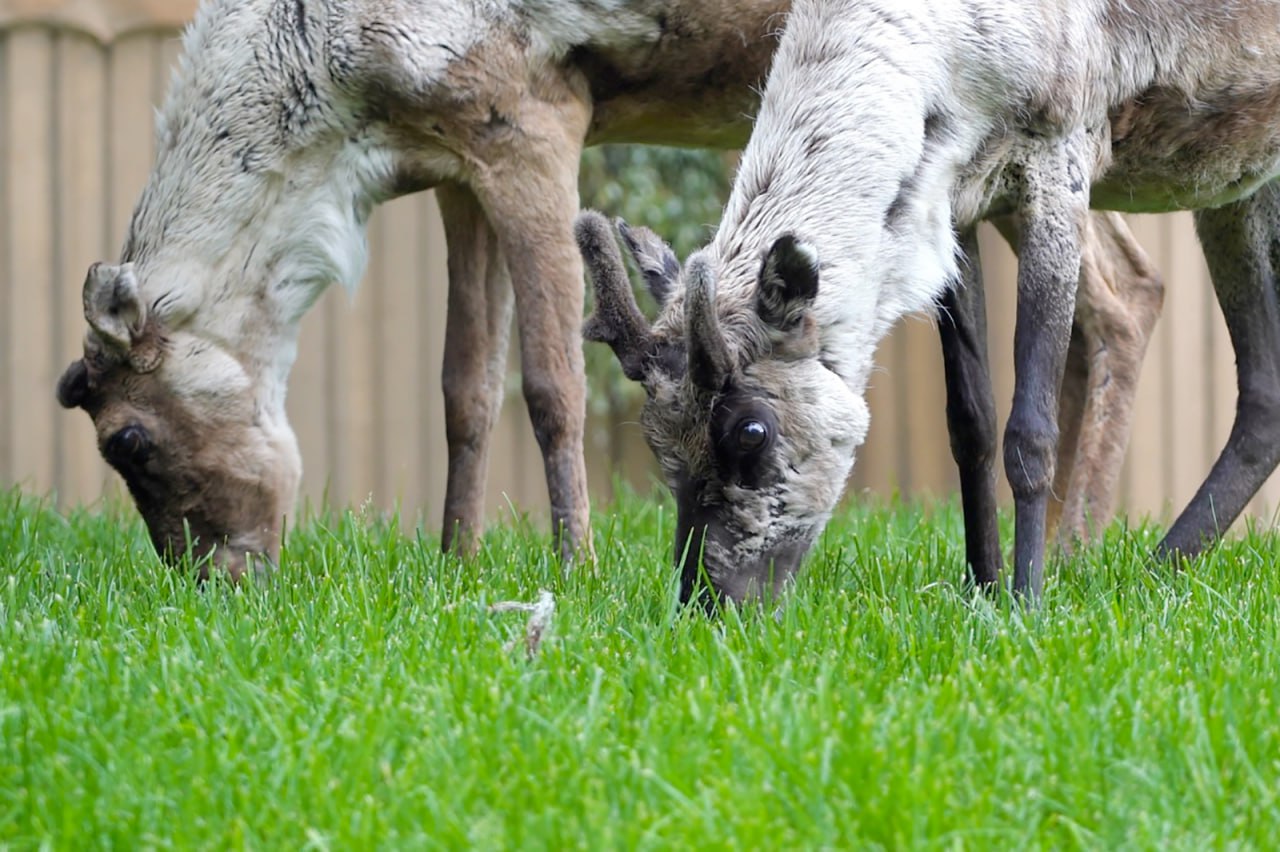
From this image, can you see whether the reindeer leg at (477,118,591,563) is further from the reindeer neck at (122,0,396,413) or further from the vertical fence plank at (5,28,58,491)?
the vertical fence plank at (5,28,58,491)

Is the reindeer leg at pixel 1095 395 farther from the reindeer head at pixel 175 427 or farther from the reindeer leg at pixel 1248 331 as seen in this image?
the reindeer head at pixel 175 427

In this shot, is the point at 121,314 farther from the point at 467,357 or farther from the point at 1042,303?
the point at 1042,303

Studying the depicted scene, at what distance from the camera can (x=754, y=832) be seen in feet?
7.38

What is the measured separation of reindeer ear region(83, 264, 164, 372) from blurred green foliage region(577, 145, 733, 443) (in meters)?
3.35

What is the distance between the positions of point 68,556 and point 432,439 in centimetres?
331

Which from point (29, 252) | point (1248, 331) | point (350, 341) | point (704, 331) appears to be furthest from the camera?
point (350, 341)

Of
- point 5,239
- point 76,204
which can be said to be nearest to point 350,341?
point 76,204

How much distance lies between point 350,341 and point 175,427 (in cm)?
301

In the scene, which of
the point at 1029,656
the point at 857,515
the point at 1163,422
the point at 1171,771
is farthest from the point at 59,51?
the point at 1171,771

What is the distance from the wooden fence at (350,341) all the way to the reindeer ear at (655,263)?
12.4 ft

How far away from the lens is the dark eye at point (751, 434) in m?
3.71

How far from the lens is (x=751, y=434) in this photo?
3.71m

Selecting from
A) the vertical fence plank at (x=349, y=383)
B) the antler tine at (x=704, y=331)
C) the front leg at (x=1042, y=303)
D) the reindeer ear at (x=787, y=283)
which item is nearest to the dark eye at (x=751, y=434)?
the antler tine at (x=704, y=331)

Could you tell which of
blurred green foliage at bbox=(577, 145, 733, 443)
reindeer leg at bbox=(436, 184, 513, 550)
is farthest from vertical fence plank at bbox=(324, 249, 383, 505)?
reindeer leg at bbox=(436, 184, 513, 550)
